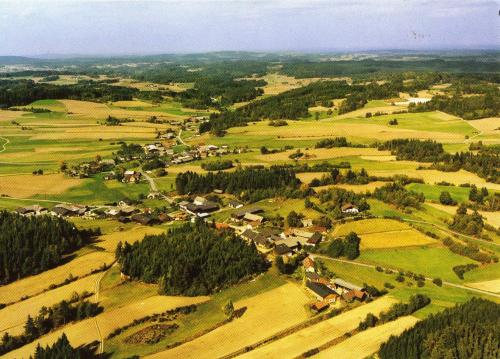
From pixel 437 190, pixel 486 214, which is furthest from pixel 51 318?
pixel 437 190

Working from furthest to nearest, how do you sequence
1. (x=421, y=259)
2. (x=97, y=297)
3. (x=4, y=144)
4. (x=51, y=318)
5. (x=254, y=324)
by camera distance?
(x=4, y=144)
(x=421, y=259)
(x=97, y=297)
(x=51, y=318)
(x=254, y=324)

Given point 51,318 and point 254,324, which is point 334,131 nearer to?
point 254,324

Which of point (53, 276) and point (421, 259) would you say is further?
point (421, 259)

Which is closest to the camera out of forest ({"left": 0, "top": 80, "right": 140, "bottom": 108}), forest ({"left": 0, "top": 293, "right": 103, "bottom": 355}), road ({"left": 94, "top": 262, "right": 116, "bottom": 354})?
road ({"left": 94, "top": 262, "right": 116, "bottom": 354})

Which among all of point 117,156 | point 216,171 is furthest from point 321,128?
point 117,156

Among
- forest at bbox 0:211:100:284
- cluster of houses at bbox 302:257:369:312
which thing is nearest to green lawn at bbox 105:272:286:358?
cluster of houses at bbox 302:257:369:312

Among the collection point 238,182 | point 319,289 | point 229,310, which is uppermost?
point 238,182

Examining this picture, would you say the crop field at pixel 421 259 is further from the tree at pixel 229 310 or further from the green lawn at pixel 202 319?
the tree at pixel 229 310

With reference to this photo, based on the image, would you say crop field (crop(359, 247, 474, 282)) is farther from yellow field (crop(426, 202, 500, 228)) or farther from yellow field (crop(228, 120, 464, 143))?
yellow field (crop(228, 120, 464, 143))
